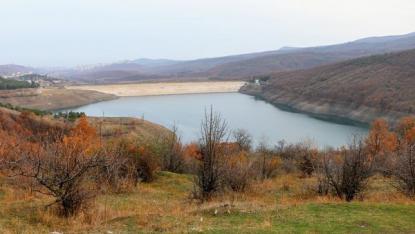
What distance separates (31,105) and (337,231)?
252ft

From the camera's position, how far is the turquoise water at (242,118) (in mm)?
50125

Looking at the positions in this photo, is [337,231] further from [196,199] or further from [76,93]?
[76,93]

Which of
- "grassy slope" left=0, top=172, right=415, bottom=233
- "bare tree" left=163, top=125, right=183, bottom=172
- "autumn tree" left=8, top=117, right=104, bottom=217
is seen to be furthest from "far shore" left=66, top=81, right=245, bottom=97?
"grassy slope" left=0, top=172, right=415, bottom=233

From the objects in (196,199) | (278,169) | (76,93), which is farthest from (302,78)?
(196,199)

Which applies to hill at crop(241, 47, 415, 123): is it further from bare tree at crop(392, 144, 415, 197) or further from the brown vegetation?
bare tree at crop(392, 144, 415, 197)

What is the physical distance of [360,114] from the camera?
65.2 metres

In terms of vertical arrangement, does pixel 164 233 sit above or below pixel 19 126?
above

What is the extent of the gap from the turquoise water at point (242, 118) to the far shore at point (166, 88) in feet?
20.8

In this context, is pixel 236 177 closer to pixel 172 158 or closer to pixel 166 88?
pixel 172 158

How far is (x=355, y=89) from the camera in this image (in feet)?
248

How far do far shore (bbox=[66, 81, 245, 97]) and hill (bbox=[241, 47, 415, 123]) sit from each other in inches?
528

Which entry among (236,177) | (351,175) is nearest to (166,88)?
(236,177)

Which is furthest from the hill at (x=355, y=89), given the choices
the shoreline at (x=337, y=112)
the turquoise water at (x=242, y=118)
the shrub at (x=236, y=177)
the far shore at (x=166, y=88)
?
the shrub at (x=236, y=177)

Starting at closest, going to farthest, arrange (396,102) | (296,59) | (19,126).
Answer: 1. (19,126)
2. (396,102)
3. (296,59)
